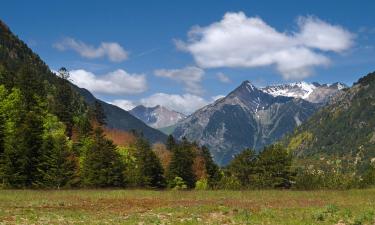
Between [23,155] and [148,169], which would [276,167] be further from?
[23,155]

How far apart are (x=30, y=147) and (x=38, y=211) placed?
2057 inches

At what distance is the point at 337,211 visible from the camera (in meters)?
33.2

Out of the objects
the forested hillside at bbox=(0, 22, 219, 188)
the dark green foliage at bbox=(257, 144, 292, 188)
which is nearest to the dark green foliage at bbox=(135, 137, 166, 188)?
the forested hillside at bbox=(0, 22, 219, 188)

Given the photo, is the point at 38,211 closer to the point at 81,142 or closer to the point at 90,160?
the point at 90,160

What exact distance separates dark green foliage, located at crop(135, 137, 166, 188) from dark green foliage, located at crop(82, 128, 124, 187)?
9.45m

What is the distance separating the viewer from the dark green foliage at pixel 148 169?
359ft

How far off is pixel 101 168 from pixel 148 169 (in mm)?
16838

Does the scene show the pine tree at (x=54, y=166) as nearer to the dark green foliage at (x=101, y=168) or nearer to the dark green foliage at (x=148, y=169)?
the dark green foliage at (x=101, y=168)

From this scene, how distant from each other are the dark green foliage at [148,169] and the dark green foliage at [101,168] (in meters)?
9.45

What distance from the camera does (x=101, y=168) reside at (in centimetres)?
9644

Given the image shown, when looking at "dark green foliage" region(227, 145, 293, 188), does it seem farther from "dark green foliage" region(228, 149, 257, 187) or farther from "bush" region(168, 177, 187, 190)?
"bush" region(168, 177, 187, 190)

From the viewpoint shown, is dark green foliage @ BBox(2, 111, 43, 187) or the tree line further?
the tree line

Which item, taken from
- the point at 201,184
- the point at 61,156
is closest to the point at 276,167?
the point at 201,184

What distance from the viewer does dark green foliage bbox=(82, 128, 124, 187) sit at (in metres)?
95.0
